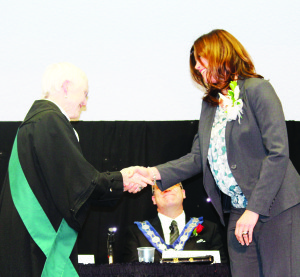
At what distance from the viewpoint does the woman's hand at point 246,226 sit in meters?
2.09

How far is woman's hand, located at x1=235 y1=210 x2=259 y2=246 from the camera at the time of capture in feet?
6.87

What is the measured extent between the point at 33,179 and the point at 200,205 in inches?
94.2

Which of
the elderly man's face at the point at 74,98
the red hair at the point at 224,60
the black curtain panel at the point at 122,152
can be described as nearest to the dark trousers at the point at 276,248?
the red hair at the point at 224,60

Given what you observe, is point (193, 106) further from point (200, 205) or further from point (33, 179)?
point (33, 179)

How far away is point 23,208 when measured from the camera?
7.06 feet

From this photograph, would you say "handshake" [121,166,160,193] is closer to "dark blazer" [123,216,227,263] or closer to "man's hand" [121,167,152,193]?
"man's hand" [121,167,152,193]

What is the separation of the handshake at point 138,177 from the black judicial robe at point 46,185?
693 millimetres

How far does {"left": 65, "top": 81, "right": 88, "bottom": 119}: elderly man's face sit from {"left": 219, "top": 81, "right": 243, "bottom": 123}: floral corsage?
2.49 ft

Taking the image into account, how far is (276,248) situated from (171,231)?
1879mm

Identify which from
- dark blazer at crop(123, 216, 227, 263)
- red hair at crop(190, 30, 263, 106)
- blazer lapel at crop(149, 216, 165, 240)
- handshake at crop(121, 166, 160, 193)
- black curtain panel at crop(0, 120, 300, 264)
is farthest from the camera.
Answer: black curtain panel at crop(0, 120, 300, 264)

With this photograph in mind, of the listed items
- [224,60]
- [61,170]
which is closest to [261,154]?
[224,60]

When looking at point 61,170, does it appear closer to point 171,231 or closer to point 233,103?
point 233,103

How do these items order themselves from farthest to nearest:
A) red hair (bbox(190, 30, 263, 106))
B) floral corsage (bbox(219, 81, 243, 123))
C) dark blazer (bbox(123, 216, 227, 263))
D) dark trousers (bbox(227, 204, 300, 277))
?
dark blazer (bbox(123, 216, 227, 263)) < red hair (bbox(190, 30, 263, 106)) < floral corsage (bbox(219, 81, 243, 123)) < dark trousers (bbox(227, 204, 300, 277))

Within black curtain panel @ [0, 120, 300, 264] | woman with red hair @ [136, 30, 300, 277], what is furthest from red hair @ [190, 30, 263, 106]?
black curtain panel @ [0, 120, 300, 264]
